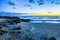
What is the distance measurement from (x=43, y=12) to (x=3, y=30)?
19.7 inches

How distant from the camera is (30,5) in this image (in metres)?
2.18

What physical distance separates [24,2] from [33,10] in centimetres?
14

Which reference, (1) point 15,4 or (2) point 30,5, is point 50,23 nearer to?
(2) point 30,5

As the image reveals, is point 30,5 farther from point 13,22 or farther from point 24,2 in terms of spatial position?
point 13,22

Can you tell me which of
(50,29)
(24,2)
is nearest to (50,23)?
(50,29)

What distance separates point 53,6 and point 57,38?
368mm

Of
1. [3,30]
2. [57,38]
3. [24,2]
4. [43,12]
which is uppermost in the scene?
[24,2]

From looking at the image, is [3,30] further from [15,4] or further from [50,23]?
[50,23]

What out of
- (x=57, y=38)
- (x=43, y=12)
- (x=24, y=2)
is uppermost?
(x=24, y=2)

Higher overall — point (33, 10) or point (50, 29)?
point (33, 10)

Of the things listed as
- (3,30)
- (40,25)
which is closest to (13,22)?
(3,30)

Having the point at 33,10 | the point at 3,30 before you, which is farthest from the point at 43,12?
the point at 3,30

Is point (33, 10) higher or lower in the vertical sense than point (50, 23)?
higher

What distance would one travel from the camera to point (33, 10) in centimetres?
220
